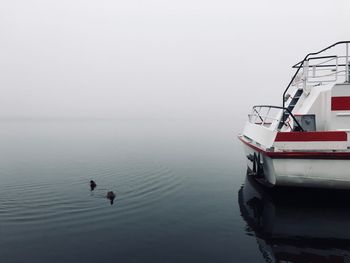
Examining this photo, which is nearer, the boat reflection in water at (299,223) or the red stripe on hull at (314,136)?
the boat reflection in water at (299,223)

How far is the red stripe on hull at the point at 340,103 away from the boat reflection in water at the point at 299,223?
312cm

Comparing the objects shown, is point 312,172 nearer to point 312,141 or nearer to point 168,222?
point 312,141

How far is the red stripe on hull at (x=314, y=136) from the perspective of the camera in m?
10.2

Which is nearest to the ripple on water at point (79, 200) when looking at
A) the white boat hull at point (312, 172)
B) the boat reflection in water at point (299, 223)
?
the boat reflection in water at point (299, 223)

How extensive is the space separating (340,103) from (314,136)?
6.86 ft

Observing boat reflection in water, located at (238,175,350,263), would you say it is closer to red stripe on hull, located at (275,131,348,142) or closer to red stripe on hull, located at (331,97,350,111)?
red stripe on hull, located at (275,131,348,142)

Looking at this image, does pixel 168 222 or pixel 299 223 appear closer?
pixel 299 223

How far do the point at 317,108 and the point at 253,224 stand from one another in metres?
5.32

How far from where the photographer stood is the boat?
1018 cm

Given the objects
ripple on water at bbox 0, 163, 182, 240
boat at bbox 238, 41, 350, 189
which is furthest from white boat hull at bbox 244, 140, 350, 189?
ripple on water at bbox 0, 163, 182, 240

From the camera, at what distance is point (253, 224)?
372 inches

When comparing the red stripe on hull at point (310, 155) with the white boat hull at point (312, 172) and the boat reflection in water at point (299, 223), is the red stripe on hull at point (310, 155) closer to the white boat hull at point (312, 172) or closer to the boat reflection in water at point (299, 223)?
the white boat hull at point (312, 172)

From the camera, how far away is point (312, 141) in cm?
1030

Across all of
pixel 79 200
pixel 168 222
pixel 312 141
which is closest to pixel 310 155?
pixel 312 141
